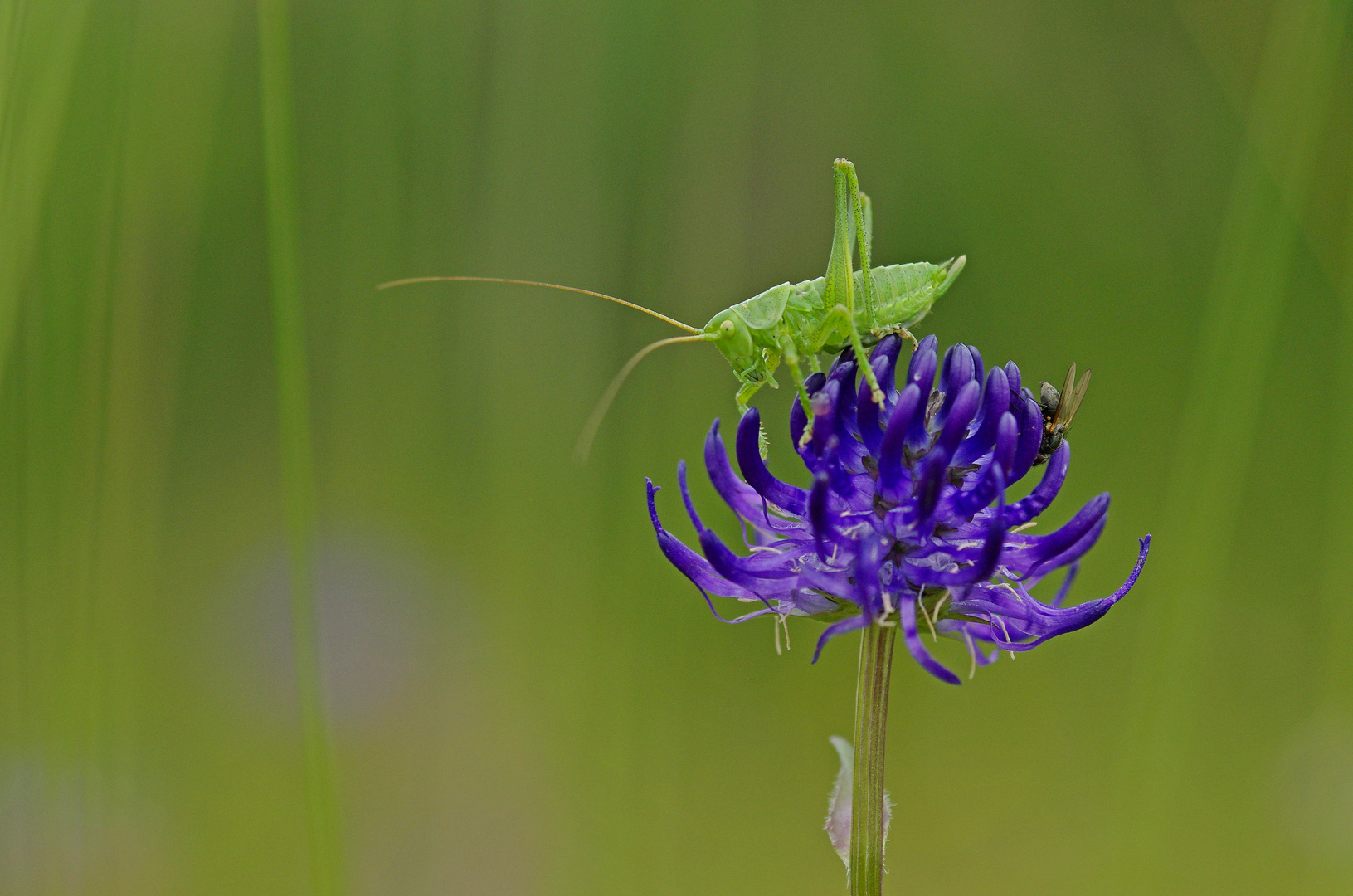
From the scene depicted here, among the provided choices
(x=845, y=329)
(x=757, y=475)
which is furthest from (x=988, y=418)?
(x=845, y=329)

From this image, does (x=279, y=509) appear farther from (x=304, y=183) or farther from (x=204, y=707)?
(x=304, y=183)

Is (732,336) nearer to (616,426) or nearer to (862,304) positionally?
(862,304)

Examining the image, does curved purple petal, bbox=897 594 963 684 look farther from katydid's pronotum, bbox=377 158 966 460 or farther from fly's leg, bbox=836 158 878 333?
fly's leg, bbox=836 158 878 333

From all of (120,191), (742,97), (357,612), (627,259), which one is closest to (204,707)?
(357,612)

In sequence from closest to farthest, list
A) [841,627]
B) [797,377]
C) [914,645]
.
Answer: [914,645]
[841,627]
[797,377]

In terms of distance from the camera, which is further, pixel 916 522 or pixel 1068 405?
pixel 1068 405

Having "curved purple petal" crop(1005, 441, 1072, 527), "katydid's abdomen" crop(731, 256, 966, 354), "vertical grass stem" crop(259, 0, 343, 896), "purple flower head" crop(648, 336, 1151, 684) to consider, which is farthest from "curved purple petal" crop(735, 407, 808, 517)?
"vertical grass stem" crop(259, 0, 343, 896)
